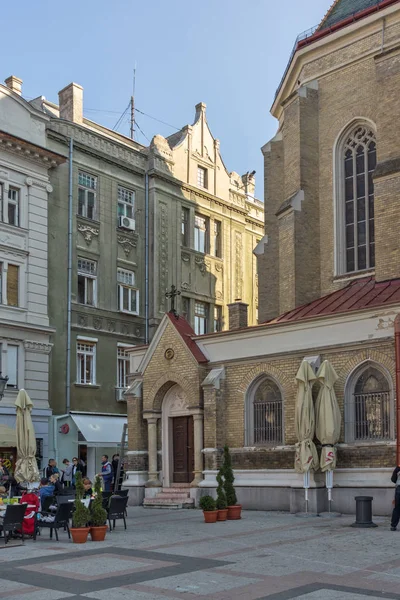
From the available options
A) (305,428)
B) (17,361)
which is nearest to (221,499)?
(305,428)

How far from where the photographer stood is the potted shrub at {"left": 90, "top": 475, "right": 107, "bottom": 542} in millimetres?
16203

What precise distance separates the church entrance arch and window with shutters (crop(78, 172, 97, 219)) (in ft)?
39.2

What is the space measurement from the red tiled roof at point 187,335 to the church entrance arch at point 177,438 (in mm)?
1374

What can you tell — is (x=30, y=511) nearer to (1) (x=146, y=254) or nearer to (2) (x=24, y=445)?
(2) (x=24, y=445)

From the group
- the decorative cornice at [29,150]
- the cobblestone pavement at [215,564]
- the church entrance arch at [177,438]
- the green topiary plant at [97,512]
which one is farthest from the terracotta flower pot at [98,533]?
the decorative cornice at [29,150]

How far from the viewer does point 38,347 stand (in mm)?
31281

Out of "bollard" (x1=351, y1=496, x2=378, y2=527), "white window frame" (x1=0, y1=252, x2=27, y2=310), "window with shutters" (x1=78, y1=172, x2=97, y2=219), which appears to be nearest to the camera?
"bollard" (x1=351, y1=496, x2=378, y2=527)

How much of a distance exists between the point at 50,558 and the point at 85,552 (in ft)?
2.92

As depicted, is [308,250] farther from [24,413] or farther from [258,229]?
[258,229]

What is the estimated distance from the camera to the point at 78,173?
34281 mm

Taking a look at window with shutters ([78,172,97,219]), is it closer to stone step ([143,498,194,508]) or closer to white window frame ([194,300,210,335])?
white window frame ([194,300,210,335])

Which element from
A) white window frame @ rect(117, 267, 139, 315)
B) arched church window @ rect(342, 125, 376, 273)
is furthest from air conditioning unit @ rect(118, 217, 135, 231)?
arched church window @ rect(342, 125, 376, 273)

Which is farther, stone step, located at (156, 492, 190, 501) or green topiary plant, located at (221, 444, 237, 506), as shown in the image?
stone step, located at (156, 492, 190, 501)

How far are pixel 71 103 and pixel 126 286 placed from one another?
823 cm
